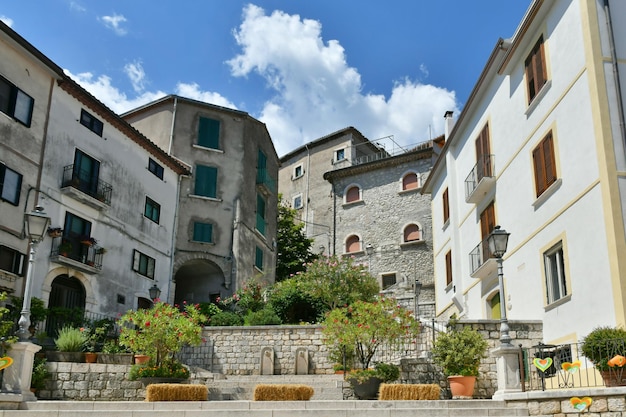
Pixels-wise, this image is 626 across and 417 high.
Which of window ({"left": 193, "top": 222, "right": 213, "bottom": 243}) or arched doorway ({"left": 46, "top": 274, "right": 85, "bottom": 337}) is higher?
window ({"left": 193, "top": 222, "right": 213, "bottom": 243})

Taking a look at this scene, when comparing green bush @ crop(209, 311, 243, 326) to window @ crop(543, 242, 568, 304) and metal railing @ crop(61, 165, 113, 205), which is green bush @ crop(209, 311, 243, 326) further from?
window @ crop(543, 242, 568, 304)

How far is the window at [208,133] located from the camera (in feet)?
109

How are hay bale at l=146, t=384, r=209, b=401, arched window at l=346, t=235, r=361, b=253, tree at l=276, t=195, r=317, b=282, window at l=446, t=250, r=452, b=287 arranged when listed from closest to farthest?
hay bale at l=146, t=384, r=209, b=401, window at l=446, t=250, r=452, b=287, tree at l=276, t=195, r=317, b=282, arched window at l=346, t=235, r=361, b=253

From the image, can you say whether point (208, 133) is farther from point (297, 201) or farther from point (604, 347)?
point (604, 347)

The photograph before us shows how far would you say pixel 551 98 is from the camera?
17.3 meters

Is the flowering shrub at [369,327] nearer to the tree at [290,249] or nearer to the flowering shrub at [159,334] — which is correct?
the flowering shrub at [159,334]

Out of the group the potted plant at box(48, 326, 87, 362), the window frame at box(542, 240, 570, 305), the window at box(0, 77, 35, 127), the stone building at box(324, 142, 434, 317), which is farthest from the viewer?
the stone building at box(324, 142, 434, 317)

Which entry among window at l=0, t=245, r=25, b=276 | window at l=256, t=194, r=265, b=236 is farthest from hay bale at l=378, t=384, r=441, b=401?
window at l=256, t=194, r=265, b=236

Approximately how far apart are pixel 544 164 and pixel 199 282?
65.0 ft

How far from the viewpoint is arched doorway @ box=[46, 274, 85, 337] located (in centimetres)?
2239

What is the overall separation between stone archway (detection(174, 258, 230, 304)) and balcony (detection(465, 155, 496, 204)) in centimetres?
1341

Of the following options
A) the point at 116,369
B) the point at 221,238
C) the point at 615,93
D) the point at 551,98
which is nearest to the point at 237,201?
the point at 221,238

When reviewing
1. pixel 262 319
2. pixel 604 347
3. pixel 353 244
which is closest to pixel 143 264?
pixel 262 319

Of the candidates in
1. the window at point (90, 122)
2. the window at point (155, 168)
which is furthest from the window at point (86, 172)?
the window at point (155, 168)
